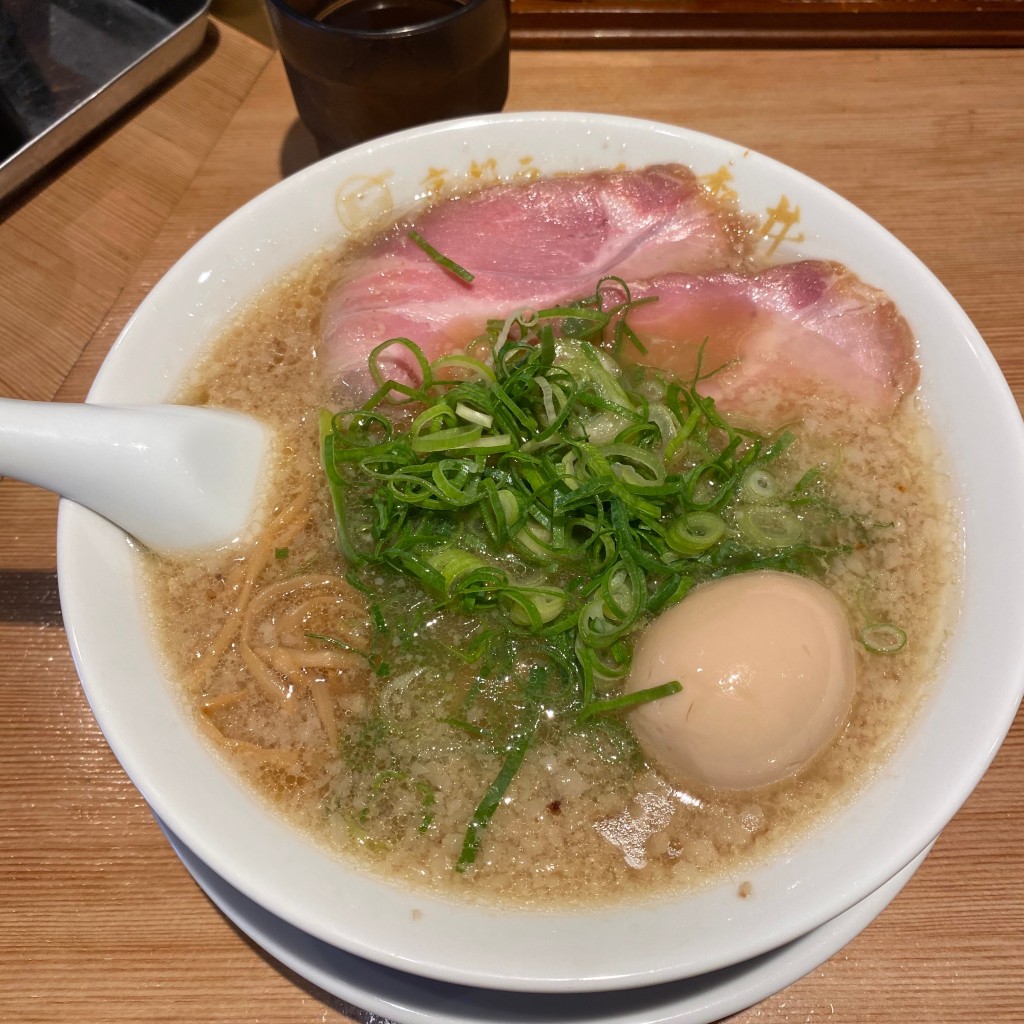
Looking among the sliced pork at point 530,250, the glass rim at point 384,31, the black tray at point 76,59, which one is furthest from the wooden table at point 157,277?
the sliced pork at point 530,250

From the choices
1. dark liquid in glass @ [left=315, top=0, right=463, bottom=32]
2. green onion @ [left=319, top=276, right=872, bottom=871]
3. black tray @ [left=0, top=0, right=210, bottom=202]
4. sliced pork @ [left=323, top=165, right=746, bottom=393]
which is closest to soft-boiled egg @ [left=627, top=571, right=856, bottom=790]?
green onion @ [left=319, top=276, right=872, bottom=871]

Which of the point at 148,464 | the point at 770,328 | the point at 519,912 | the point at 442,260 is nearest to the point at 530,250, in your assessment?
the point at 442,260

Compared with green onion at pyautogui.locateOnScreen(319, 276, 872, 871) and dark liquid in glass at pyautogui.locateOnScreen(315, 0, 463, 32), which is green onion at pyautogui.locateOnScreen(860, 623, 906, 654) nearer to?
green onion at pyautogui.locateOnScreen(319, 276, 872, 871)

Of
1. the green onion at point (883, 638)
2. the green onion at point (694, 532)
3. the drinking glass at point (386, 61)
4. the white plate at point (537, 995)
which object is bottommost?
the white plate at point (537, 995)

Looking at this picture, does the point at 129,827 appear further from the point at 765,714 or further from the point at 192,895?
the point at 765,714

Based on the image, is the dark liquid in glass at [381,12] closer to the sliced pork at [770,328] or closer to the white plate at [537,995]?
the sliced pork at [770,328]

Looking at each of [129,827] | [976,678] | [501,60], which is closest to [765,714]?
[976,678]
